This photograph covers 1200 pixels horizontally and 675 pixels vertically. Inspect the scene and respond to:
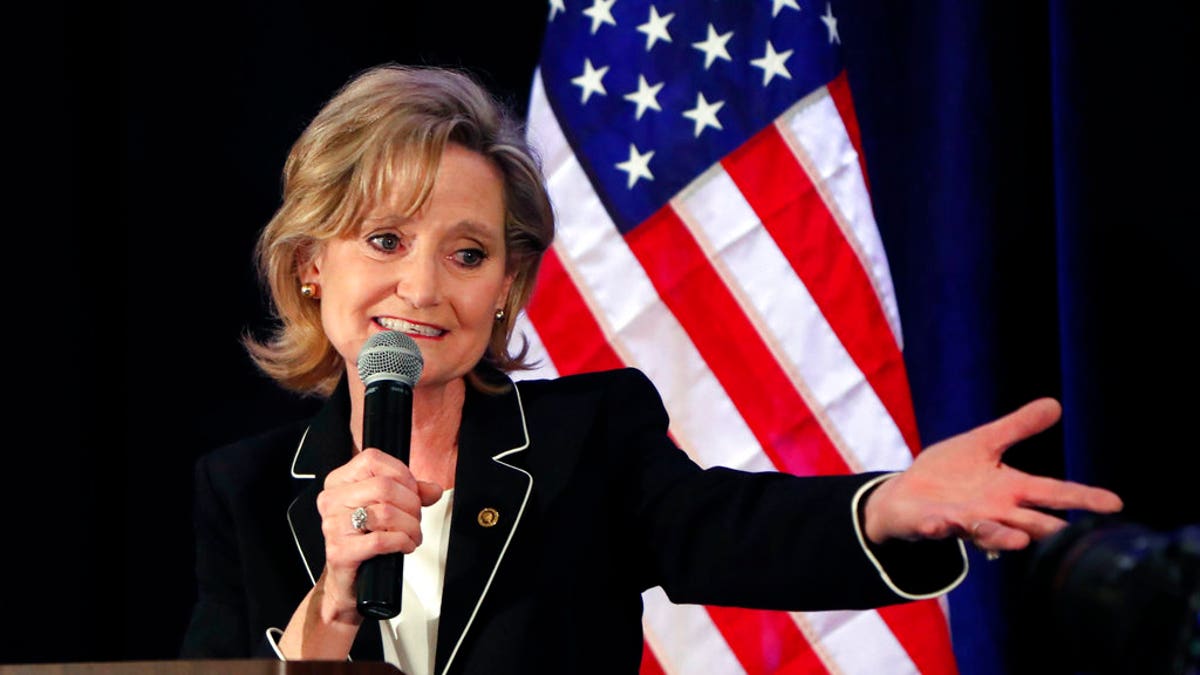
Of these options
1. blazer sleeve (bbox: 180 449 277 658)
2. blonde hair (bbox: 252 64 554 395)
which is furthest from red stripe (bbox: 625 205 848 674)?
blazer sleeve (bbox: 180 449 277 658)

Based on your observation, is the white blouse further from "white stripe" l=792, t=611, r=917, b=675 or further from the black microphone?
"white stripe" l=792, t=611, r=917, b=675

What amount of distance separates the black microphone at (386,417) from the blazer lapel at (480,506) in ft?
0.88

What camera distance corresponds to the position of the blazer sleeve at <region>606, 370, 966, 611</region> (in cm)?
152

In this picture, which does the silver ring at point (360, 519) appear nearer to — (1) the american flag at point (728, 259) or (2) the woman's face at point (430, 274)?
(2) the woman's face at point (430, 274)

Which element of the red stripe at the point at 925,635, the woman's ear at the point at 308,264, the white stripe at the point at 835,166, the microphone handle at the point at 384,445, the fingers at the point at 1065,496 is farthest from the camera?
the white stripe at the point at 835,166

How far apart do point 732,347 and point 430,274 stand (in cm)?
80

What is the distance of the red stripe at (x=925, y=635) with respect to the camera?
7.86 feet

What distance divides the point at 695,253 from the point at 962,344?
1.66ft

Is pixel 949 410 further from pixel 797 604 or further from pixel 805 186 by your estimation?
pixel 797 604

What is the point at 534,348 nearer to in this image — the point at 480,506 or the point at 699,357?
the point at 699,357

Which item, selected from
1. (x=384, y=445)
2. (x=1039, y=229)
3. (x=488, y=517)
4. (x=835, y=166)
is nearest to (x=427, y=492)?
(x=384, y=445)

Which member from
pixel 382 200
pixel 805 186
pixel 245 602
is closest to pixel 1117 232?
pixel 805 186

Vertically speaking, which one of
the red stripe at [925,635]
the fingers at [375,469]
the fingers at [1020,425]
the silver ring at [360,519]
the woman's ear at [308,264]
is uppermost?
the woman's ear at [308,264]

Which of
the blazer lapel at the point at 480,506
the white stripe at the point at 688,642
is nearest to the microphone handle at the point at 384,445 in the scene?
the blazer lapel at the point at 480,506
